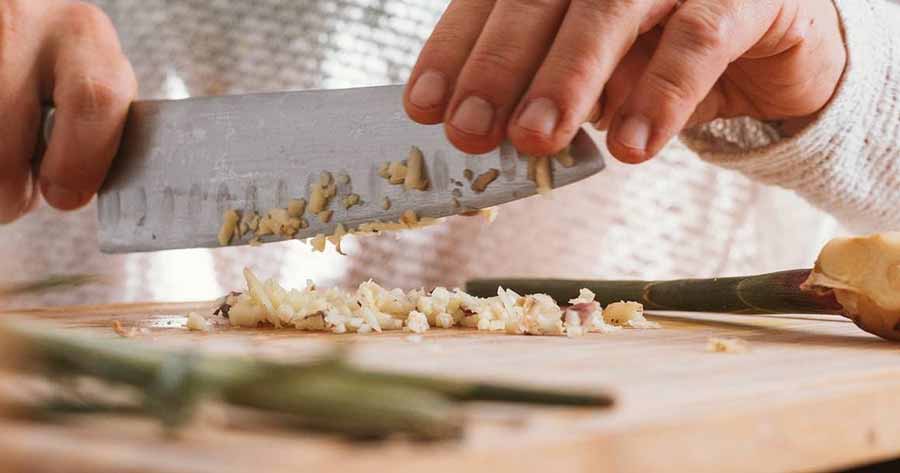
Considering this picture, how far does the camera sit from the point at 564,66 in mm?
988

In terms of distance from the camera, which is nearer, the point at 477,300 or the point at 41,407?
the point at 41,407

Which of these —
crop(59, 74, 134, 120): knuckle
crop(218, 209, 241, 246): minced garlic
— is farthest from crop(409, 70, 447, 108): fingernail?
crop(59, 74, 134, 120): knuckle

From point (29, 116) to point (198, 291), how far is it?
35.3 inches

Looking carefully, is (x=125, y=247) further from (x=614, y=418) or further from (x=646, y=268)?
(x=646, y=268)

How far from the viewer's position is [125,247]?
1.31 m

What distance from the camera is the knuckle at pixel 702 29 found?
43.1 inches

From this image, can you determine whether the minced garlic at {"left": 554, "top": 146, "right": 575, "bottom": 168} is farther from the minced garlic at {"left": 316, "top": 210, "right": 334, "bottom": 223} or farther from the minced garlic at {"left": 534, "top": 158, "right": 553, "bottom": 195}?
the minced garlic at {"left": 316, "top": 210, "right": 334, "bottom": 223}

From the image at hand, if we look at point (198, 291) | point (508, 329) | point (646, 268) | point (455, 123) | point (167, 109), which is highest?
point (455, 123)

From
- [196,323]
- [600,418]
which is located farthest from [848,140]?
[600,418]

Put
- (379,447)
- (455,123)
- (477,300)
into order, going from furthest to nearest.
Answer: (477,300), (455,123), (379,447)

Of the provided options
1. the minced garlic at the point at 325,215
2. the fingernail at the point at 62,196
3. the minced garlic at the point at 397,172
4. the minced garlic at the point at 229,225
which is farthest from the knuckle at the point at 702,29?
the fingernail at the point at 62,196

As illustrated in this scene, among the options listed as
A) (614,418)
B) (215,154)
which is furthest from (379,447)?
(215,154)

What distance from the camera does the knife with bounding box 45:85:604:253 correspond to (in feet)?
3.67

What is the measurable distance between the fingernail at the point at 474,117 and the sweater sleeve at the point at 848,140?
2.41ft
